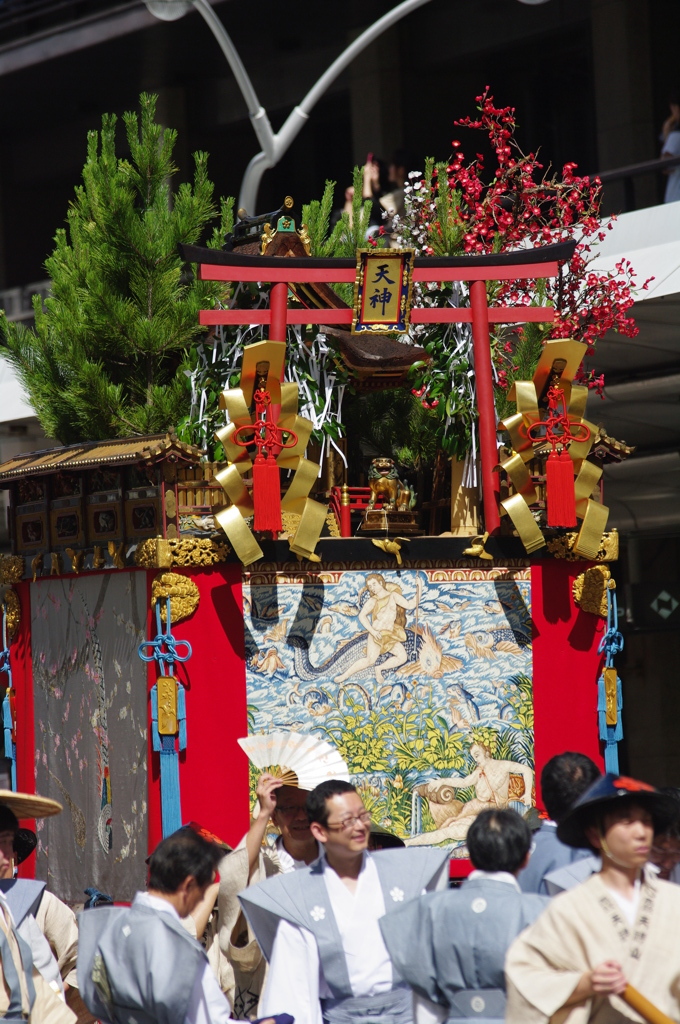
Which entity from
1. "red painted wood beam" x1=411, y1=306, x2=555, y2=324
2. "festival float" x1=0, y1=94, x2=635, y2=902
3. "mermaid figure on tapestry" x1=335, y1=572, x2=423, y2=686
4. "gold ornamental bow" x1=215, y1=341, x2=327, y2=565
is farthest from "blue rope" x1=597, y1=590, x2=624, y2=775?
"gold ornamental bow" x1=215, y1=341, x2=327, y2=565

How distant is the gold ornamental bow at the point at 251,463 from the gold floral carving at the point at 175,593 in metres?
0.36

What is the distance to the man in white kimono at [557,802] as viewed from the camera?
5398 mm

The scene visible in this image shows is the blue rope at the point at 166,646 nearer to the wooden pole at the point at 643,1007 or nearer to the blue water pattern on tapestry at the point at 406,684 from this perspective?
the blue water pattern on tapestry at the point at 406,684

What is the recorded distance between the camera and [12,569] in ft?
31.4

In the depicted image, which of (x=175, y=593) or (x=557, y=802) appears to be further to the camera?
(x=175, y=593)

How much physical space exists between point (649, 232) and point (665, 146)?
179 cm

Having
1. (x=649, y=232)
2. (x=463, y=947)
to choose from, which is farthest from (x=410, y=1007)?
(x=649, y=232)

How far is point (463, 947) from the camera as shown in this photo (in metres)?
4.45

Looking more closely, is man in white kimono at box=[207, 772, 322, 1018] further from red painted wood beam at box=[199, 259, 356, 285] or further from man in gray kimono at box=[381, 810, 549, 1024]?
red painted wood beam at box=[199, 259, 356, 285]

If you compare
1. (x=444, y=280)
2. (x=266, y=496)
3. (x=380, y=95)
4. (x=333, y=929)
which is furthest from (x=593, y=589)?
(x=380, y=95)

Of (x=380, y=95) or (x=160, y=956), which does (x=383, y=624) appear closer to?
(x=160, y=956)

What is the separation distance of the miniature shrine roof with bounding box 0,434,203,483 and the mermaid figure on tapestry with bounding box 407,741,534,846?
2.31 metres

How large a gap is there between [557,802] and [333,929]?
3.21 ft

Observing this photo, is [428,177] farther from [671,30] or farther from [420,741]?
[671,30]
